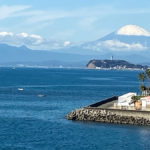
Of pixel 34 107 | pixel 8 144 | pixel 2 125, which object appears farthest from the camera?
pixel 34 107

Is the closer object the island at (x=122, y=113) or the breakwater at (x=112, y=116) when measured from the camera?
the breakwater at (x=112, y=116)

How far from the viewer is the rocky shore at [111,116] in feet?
230

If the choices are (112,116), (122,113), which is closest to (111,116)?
(112,116)

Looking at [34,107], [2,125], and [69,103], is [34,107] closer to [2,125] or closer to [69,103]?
[69,103]

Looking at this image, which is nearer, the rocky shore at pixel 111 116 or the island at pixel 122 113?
the rocky shore at pixel 111 116

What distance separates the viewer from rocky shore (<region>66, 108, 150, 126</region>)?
230ft

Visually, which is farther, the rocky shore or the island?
the island

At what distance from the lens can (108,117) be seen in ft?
237

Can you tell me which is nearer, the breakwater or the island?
the breakwater

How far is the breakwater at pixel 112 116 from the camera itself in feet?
231

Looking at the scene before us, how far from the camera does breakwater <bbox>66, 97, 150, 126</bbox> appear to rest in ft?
231

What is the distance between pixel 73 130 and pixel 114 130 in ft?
17.0

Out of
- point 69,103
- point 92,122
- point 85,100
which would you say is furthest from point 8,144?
point 85,100

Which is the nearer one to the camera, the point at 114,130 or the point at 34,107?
the point at 114,130
